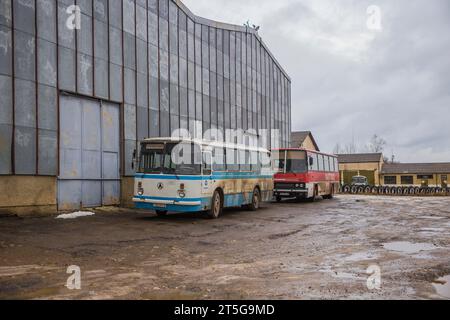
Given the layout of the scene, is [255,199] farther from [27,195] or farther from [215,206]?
[27,195]

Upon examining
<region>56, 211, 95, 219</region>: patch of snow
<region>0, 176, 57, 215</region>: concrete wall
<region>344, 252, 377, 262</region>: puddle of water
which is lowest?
<region>344, 252, 377, 262</region>: puddle of water

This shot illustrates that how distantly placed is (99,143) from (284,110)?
1016 inches

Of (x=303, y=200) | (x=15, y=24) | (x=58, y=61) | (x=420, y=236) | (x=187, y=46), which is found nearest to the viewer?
(x=420, y=236)

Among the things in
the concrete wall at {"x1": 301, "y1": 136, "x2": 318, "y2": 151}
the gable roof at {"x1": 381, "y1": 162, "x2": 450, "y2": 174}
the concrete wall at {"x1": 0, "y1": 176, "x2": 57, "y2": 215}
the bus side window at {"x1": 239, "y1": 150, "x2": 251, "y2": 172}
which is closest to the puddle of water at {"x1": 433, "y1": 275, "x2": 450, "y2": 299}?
the bus side window at {"x1": 239, "y1": 150, "x2": 251, "y2": 172}

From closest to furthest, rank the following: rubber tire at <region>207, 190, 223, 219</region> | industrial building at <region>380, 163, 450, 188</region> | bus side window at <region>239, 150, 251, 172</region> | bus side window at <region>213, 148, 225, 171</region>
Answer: rubber tire at <region>207, 190, 223, 219</region> → bus side window at <region>213, 148, 225, 171</region> → bus side window at <region>239, 150, 251, 172</region> → industrial building at <region>380, 163, 450, 188</region>

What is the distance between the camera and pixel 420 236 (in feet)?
39.7

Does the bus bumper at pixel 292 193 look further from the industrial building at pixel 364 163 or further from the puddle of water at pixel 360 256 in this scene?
the industrial building at pixel 364 163

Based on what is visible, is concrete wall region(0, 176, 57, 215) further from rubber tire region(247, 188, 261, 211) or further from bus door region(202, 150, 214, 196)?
rubber tire region(247, 188, 261, 211)

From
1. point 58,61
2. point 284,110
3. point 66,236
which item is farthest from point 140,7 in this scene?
point 284,110

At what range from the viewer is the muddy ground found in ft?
19.7

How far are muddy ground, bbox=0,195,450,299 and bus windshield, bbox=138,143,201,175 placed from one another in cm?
167

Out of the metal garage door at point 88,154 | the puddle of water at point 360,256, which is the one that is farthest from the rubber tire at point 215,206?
the puddle of water at point 360,256

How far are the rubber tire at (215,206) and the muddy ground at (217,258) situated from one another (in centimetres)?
103
